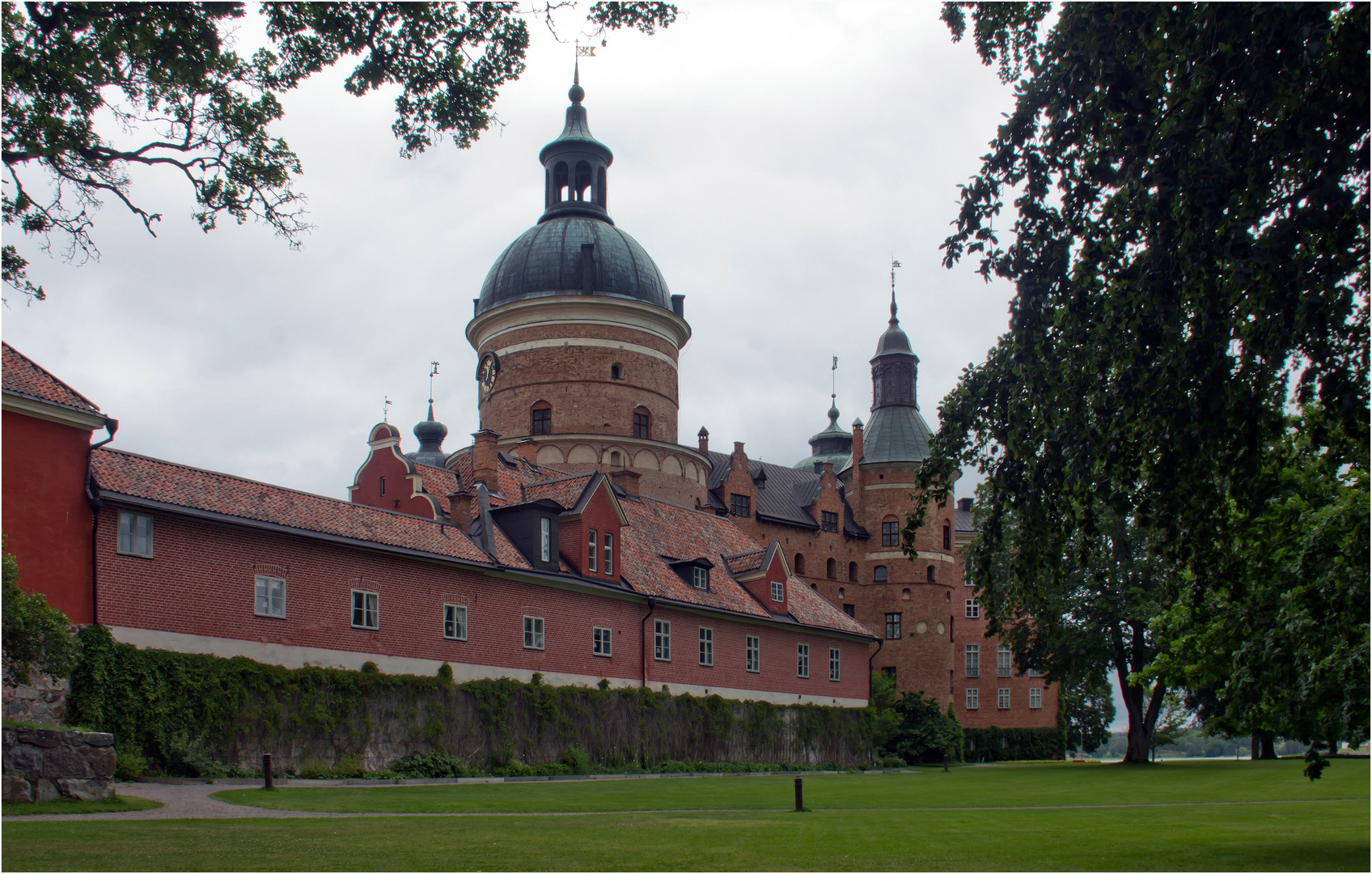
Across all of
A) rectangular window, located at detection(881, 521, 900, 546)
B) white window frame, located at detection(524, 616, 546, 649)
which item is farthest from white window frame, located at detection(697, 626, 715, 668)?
rectangular window, located at detection(881, 521, 900, 546)

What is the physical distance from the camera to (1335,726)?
45.5 feet

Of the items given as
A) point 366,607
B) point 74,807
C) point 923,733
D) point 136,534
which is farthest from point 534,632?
point 923,733

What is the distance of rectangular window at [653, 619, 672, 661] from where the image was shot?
3600 cm

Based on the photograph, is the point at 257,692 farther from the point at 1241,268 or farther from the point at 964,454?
the point at 1241,268

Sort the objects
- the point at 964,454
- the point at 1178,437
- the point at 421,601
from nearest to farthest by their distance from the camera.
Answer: the point at 1178,437 < the point at 964,454 < the point at 421,601

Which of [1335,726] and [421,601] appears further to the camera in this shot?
[421,601]

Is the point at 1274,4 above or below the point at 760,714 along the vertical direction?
above

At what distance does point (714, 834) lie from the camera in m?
13.7

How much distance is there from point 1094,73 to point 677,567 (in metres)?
30.8

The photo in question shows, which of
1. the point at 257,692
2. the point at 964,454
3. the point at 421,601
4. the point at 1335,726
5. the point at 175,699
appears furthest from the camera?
the point at 421,601

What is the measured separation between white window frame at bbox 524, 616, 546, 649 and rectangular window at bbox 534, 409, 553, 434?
2019 centimetres

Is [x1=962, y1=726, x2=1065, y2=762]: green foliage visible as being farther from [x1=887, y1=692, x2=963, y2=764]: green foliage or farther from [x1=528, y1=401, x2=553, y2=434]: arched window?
[x1=528, y1=401, x2=553, y2=434]: arched window

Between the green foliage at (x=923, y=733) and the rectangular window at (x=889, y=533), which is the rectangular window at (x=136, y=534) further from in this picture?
the rectangular window at (x=889, y=533)

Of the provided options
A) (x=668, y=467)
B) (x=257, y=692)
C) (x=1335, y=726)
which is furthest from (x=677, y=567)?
(x=1335, y=726)
